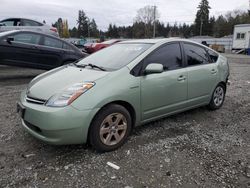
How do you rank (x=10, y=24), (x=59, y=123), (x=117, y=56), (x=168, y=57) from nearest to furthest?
(x=59, y=123) < (x=117, y=56) < (x=168, y=57) < (x=10, y=24)

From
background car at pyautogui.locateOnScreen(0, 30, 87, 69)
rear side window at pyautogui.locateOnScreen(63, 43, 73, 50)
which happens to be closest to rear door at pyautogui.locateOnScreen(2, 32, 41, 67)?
background car at pyautogui.locateOnScreen(0, 30, 87, 69)

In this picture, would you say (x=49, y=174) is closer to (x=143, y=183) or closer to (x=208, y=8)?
(x=143, y=183)

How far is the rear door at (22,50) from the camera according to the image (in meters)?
6.68

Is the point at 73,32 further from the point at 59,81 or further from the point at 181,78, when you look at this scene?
the point at 59,81

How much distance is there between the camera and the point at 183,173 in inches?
104

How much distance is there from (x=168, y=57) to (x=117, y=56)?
2.80ft

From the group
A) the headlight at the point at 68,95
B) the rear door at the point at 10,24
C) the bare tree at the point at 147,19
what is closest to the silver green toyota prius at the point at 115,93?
the headlight at the point at 68,95

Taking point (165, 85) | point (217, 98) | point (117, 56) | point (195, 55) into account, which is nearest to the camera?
point (165, 85)

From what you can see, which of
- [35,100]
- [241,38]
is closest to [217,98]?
[35,100]

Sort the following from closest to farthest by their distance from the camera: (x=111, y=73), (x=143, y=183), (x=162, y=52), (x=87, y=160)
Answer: (x=143, y=183), (x=87, y=160), (x=111, y=73), (x=162, y=52)

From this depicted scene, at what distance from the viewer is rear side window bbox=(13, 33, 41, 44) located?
22.6 ft

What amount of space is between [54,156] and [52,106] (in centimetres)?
72

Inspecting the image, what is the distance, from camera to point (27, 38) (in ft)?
23.0

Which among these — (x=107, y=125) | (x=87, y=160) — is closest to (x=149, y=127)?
(x=107, y=125)
